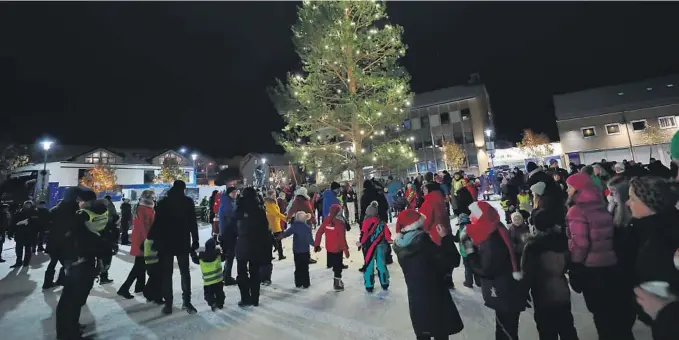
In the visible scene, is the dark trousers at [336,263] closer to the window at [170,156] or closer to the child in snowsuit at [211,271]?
the child in snowsuit at [211,271]

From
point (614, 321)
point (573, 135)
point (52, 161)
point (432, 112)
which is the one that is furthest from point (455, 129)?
point (52, 161)

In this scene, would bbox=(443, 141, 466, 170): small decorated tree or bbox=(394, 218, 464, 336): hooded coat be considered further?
bbox=(443, 141, 466, 170): small decorated tree

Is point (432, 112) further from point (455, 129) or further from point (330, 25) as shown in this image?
point (330, 25)

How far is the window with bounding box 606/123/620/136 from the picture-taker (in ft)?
108

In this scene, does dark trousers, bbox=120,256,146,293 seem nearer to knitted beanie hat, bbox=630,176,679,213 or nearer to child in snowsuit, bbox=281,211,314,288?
child in snowsuit, bbox=281,211,314,288

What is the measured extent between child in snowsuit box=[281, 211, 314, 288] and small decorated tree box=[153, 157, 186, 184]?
45.7 metres

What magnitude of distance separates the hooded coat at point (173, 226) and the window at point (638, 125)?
43730 millimetres

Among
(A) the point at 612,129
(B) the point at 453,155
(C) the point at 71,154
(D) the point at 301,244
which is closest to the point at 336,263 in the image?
(D) the point at 301,244

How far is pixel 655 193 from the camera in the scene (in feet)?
7.00

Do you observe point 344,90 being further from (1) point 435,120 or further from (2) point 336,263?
(1) point 435,120

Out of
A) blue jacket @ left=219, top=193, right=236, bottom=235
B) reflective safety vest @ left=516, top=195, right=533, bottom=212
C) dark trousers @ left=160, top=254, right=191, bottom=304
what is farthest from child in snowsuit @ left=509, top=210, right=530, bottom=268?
blue jacket @ left=219, top=193, right=236, bottom=235

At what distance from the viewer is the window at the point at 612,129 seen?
108 ft

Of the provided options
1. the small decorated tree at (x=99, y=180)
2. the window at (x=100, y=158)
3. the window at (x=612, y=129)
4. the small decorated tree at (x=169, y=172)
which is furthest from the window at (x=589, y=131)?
the window at (x=100, y=158)

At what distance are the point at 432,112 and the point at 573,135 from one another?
1642cm
